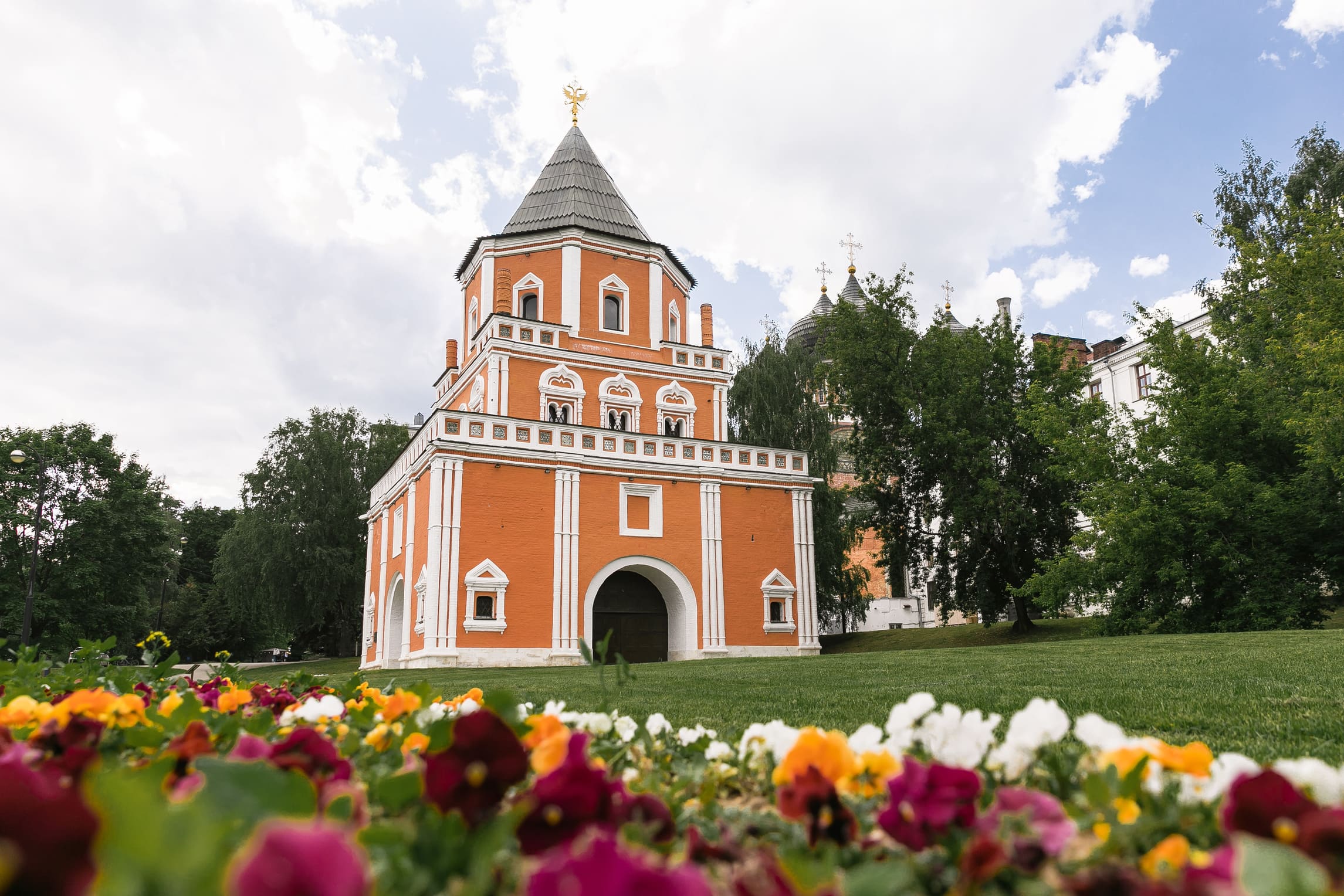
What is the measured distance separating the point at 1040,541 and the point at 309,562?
2522cm

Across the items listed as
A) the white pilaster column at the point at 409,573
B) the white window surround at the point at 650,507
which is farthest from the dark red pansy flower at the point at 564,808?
the white window surround at the point at 650,507

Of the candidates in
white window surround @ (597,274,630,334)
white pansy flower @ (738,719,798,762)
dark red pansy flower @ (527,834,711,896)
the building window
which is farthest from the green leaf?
the building window

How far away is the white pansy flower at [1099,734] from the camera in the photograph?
148 cm

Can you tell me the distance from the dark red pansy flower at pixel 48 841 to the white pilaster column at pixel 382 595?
916 inches

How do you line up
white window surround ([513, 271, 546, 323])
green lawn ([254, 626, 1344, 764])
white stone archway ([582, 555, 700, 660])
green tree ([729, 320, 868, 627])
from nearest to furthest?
green lawn ([254, 626, 1344, 764]), white stone archway ([582, 555, 700, 660]), white window surround ([513, 271, 546, 323]), green tree ([729, 320, 868, 627])

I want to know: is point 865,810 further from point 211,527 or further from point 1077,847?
point 211,527

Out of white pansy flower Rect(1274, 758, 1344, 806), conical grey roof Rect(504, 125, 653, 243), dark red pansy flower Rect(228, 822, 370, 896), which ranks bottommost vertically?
white pansy flower Rect(1274, 758, 1344, 806)

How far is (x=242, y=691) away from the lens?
3066 mm

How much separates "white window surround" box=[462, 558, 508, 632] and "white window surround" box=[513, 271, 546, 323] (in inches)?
312

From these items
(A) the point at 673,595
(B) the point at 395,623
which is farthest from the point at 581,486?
(B) the point at 395,623

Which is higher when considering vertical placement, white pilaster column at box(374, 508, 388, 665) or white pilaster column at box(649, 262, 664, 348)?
white pilaster column at box(649, 262, 664, 348)

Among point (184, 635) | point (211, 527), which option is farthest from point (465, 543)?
point (211, 527)

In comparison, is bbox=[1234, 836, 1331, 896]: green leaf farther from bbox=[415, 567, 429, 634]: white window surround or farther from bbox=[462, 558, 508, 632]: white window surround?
bbox=[415, 567, 429, 634]: white window surround

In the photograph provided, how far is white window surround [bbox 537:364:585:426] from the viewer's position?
2392 centimetres
